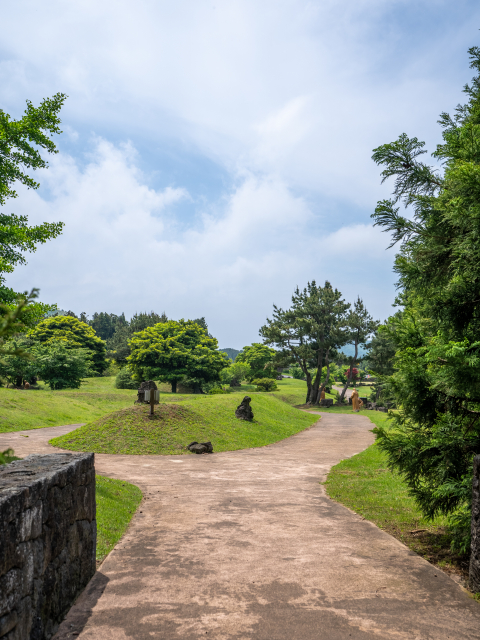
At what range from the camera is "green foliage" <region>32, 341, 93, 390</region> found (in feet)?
113

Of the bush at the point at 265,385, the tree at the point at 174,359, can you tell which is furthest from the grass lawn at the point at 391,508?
the bush at the point at 265,385

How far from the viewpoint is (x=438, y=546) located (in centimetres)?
597

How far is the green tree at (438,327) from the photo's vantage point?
15.6ft

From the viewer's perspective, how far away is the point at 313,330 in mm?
41312

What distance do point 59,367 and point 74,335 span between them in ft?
43.1

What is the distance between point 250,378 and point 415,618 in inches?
2076

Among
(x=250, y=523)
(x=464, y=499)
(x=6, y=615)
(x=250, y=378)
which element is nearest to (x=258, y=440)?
(x=250, y=523)

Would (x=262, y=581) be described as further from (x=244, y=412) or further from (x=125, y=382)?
(x=125, y=382)

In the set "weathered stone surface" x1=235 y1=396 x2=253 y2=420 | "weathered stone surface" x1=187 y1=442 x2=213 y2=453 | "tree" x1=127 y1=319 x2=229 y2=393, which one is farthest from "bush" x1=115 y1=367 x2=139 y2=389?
"weathered stone surface" x1=187 y1=442 x2=213 y2=453

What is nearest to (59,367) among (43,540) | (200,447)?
(200,447)

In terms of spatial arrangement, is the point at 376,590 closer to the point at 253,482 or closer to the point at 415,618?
the point at 415,618

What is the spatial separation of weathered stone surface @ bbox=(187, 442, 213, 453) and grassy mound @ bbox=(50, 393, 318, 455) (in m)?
0.28

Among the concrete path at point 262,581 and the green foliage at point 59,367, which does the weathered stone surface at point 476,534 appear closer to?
the concrete path at point 262,581

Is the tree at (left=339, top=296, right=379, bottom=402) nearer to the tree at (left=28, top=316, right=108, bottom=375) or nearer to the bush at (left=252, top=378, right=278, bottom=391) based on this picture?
the bush at (left=252, top=378, right=278, bottom=391)
